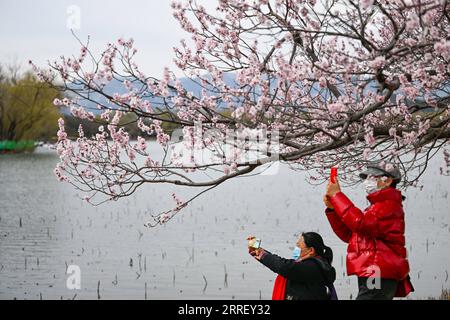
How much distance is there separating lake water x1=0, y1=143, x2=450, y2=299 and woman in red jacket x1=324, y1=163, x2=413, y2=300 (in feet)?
17.6

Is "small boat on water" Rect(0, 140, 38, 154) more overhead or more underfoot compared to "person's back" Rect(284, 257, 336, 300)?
more overhead

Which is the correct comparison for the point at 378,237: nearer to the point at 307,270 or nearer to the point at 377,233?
the point at 377,233

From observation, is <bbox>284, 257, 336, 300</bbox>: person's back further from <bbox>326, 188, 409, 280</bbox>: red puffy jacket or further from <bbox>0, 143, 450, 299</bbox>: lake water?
<bbox>0, 143, 450, 299</bbox>: lake water

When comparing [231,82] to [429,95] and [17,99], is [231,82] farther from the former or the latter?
[17,99]

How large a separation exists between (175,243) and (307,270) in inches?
412

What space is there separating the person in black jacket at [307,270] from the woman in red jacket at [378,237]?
0.76 ft

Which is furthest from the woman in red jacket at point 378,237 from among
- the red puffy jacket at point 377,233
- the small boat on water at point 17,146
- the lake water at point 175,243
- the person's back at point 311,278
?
the small boat on water at point 17,146

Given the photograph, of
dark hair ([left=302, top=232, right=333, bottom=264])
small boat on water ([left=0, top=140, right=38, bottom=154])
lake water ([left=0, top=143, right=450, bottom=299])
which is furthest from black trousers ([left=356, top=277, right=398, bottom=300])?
small boat on water ([left=0, top=140, right=38, bottom=154])

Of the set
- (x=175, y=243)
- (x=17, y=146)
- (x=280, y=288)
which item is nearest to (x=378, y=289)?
(x=280, y=288)

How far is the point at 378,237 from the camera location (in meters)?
6.23

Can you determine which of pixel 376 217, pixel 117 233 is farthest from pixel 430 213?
pixel 376 217

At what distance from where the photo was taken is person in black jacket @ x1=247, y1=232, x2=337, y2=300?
6.43 meters

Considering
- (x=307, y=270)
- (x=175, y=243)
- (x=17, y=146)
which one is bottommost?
(x=307, y=270)

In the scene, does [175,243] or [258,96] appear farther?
[175,243]
